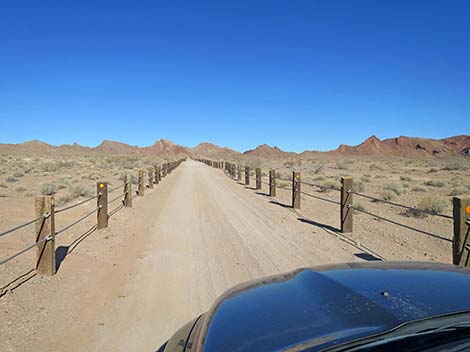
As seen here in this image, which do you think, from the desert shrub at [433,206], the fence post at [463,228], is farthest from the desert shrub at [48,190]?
the fence post at [463,228]

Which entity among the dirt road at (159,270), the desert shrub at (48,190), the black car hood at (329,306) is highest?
the black car hood at (329,306)

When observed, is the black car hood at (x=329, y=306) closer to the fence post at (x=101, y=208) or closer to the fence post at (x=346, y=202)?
the fence post at (x=346, y=202)

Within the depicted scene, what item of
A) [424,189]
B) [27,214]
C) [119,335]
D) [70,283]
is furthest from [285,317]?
[424,189]

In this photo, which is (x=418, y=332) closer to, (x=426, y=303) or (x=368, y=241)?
(x=426, y=303)

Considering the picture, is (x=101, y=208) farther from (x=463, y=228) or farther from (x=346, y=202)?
(x=463, y=228)

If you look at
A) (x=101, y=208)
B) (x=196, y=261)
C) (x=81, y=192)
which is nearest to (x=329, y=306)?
(x=196, y=261)

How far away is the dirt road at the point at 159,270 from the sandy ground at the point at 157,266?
0.05ft

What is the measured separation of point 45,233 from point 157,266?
→ 6.40 ft

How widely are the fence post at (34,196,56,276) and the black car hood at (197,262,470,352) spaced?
432 centimetres

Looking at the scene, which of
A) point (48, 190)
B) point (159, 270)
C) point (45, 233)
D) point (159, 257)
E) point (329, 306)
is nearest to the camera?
point (329, 306)

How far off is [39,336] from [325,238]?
21.5ft

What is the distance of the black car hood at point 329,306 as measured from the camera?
183 centimetres

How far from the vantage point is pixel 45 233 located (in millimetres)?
6055

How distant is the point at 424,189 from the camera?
21.1 metres
